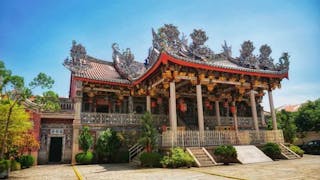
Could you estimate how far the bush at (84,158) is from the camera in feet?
45.1

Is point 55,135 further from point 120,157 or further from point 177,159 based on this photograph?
point 177,159

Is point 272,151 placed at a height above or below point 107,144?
below

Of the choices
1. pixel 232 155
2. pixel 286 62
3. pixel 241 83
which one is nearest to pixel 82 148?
pixel 232 155

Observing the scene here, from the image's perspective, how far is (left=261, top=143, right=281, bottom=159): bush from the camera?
40.2 feet

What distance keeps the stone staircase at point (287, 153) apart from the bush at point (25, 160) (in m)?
14.3

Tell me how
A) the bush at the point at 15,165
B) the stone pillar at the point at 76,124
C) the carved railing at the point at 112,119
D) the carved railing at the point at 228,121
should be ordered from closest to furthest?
the bush at the point at 15,165 < the stone pillar at the point at 76,124 < the carved railing at the point at 112,119 < the carved railing at the point at 228,121

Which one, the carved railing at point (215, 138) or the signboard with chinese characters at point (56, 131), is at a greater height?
the signboard with chinese characters at point (56, 131)

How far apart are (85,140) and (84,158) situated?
1082 mm

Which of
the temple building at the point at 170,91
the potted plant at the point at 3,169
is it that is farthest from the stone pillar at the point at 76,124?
the potted plant at the point at 3,169

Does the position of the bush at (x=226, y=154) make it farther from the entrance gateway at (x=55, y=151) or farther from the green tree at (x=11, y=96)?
the entrance gateway at (x=55, y=151)

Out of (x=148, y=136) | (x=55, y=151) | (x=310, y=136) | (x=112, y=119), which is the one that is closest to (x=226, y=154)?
(x=148, y=136)

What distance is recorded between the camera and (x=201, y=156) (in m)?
10.7

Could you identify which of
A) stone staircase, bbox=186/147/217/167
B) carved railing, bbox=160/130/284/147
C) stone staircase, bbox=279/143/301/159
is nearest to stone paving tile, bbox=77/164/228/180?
stone staircase, bbox=186/147/217/167

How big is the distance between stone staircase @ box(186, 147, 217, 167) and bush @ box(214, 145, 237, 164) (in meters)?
0.53
